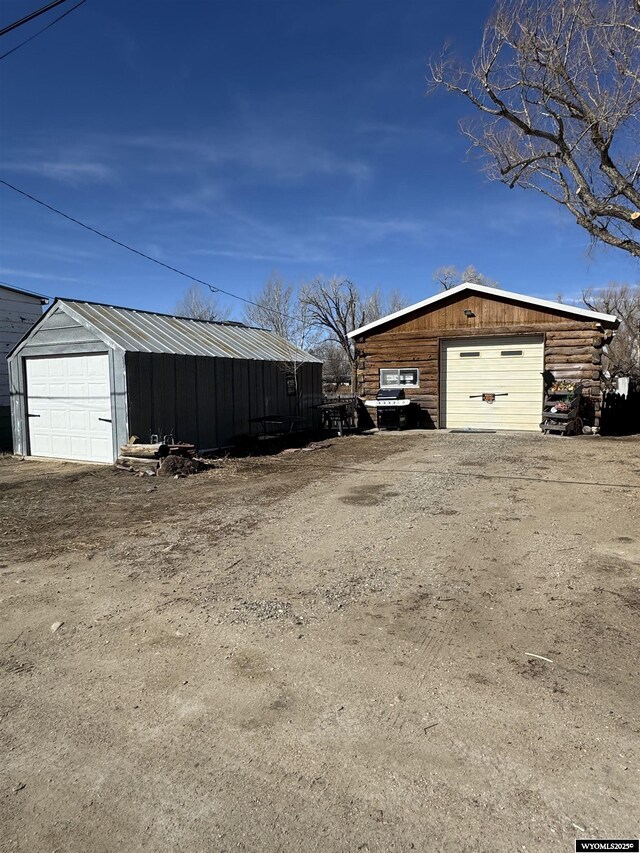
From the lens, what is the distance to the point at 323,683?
3.02 metres

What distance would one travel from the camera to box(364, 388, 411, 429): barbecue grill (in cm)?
1669

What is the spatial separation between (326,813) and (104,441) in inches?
417

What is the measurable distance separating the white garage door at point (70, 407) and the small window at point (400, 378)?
30.5 feet

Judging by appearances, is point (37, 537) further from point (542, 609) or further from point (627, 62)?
point (627, 62)

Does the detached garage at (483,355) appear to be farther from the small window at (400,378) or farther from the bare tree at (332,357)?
the bare tree at (332,357)

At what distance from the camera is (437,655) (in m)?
3.29

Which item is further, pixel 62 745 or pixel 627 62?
pixel 627 62

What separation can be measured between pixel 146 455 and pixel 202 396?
2745 mm

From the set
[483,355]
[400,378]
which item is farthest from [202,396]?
[483,355]

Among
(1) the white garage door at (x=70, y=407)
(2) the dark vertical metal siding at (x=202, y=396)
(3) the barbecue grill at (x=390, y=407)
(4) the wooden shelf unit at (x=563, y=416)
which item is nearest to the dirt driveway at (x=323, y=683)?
(2) the dark vertical metal siding at (x=202, y=396)

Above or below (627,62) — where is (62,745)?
below

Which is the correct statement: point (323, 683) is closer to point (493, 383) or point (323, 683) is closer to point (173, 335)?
point (173, 335)

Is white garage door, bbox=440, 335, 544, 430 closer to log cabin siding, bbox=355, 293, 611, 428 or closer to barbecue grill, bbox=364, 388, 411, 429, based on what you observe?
log cabin siding, bbox=355, 293, 611, 428

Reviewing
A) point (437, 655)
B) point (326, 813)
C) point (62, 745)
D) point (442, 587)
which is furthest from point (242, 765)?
point (442, 587)
